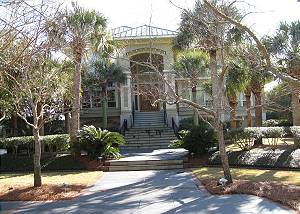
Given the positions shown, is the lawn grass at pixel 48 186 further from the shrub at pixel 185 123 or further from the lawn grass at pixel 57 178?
the shrub at pixel 185 123

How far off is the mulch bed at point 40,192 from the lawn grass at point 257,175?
4.41m

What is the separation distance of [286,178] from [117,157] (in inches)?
319

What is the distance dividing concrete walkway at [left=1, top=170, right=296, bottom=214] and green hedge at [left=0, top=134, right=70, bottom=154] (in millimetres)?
6790

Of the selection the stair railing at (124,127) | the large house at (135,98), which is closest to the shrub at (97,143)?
the stair railing at (124,127)

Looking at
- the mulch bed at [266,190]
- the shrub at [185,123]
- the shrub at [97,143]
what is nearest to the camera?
the mulch bed at [266,190]

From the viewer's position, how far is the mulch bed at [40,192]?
38.3 feet

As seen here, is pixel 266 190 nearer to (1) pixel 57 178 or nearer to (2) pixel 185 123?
(1) pixel 57 178

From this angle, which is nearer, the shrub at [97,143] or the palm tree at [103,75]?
the shrub at [97,143]

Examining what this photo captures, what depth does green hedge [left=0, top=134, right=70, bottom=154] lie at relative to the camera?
66.4ft

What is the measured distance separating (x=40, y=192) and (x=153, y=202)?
11.6 ft

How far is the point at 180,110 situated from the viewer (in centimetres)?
3562

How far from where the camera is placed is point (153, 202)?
35.0ft

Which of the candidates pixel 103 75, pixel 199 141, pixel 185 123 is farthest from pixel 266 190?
pixel 103 75

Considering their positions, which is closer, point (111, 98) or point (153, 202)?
point (153, 202)
